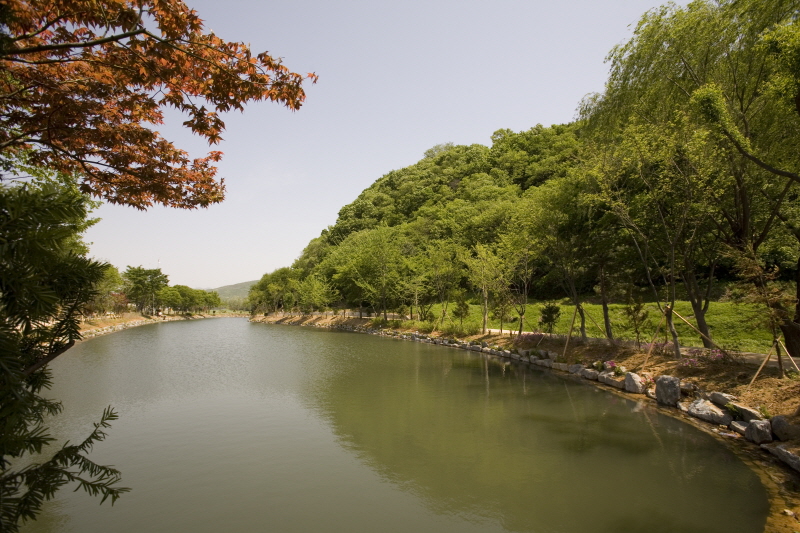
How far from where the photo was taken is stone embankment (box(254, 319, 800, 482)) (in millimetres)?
7520

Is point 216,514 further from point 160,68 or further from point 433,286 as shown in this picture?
point 433,286

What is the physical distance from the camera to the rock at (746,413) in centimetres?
843

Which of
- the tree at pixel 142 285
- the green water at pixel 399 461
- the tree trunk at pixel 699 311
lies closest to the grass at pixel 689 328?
the tree trunk at pixel 699 311

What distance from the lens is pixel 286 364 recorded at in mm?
19141

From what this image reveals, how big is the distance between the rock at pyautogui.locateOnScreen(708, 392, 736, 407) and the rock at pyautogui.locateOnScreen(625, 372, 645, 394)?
84.6 inches

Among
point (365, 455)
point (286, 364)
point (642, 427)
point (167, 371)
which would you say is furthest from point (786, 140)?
point (167, 371)

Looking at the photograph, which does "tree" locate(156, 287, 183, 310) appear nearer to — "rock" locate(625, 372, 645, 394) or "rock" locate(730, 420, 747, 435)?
"rock" locate(625, 372, 645, 394)

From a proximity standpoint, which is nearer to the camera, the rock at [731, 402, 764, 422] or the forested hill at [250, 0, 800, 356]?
the rock at [731, 402, 764, 422]

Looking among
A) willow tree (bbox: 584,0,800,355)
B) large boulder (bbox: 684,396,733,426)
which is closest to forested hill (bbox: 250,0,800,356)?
willow tree (bbox: 584,0,800,355)

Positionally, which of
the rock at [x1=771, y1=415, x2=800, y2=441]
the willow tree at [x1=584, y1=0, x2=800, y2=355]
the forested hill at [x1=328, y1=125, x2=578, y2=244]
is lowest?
the rock at [x1=771, y1=415, x2=800, y2=441]

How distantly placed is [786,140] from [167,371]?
905 inches

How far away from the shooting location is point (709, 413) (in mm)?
9461

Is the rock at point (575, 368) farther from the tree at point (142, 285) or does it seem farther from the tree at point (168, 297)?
the tree at point (168, 297)

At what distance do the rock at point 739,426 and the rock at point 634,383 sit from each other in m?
3.24
